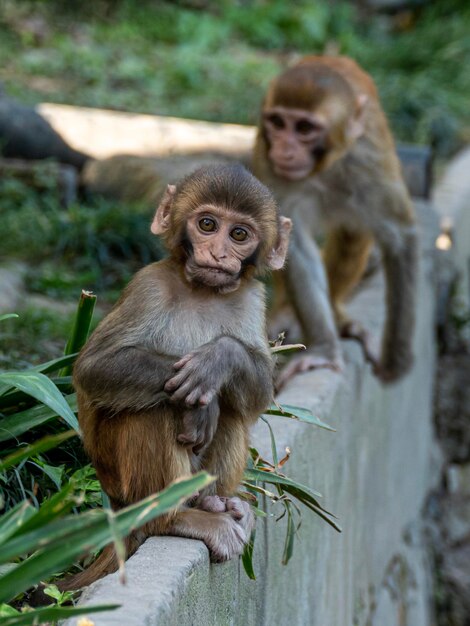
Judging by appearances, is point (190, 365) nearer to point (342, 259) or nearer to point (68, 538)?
point (68, 538)

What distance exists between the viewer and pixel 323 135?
20.6ft

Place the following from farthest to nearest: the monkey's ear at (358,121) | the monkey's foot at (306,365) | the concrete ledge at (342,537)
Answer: the monkey's ear at (358,121) → the monkey's foot at (306,365) → the concrete ledge at (342,537)

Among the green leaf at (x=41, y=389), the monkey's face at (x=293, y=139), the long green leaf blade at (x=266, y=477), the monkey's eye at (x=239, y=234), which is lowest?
the long green leaf blade at (x=266, y=477)

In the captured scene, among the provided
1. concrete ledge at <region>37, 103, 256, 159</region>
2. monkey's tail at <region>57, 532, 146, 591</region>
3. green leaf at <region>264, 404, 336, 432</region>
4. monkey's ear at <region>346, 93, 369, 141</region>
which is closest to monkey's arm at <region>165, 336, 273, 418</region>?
monkey's tail at <region>57, 532, 146, 591</region>

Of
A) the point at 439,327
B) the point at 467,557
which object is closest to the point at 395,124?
the point at 439,327

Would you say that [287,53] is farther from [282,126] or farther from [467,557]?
[282,126]

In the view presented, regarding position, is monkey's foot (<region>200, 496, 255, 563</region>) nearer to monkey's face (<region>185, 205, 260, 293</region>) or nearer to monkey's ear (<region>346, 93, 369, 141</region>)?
monkey's face (<region>185, 205, 260, 293</region>)

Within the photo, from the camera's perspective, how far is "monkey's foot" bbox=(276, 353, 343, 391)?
5910mm

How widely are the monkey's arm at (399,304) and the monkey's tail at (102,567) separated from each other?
399 centimetres

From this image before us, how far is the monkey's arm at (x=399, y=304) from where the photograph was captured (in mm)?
6812

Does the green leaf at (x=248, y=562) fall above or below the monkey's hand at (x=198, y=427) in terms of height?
below

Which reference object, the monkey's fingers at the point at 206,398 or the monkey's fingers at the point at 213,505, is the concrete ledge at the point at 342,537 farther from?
the monkey's fingers at the point at 206,398

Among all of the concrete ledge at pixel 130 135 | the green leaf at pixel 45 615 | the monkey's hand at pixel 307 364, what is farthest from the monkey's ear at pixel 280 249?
the concrete ledge at pixel 130 135

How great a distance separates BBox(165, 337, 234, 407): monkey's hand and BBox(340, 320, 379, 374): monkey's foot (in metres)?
3.81
